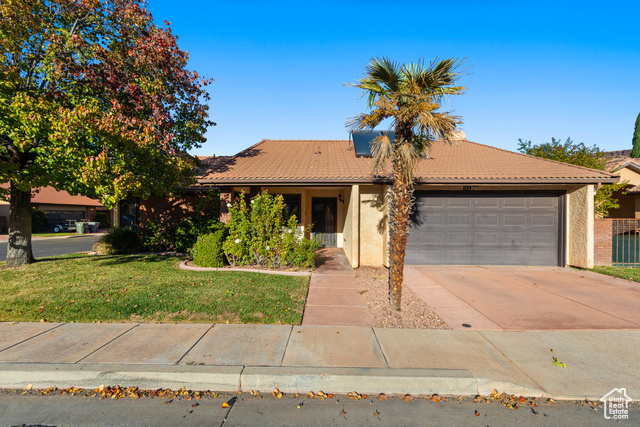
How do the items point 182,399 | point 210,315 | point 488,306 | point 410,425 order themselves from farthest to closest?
point 488,306 < point 210,315 < point 182,399 < point 410,425

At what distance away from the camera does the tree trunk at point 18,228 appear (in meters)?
8.86

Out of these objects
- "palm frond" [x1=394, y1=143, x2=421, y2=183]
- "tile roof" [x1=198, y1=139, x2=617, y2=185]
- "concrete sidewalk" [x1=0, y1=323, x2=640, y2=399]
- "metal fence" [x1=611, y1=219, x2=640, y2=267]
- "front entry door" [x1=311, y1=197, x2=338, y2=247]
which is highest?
"tile roof" [x1=198, y1=139, x2=617, y2=185]

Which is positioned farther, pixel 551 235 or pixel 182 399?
pixel 551 235

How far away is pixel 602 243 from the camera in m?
9.81

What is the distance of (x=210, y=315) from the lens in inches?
206

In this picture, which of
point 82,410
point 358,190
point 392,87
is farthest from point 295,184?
point 82,410

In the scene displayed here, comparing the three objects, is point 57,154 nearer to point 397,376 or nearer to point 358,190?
point 358,190

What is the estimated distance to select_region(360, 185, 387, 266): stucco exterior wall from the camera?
392 inches

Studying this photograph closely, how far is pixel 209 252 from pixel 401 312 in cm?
565

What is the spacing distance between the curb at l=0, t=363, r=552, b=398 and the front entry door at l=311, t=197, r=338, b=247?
10.5m

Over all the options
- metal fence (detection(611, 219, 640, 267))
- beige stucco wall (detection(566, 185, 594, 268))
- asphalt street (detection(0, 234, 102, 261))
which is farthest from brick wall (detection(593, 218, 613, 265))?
asphalt street (detection(0, 234, 102, 261))

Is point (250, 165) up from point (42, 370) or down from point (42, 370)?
up

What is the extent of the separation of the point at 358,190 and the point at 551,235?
21.3 ft

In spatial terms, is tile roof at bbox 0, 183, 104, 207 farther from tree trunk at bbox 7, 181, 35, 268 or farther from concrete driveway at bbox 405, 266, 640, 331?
concrete driveway at bbox 405, 266, 640, 331
